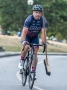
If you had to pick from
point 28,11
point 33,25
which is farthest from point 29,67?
point 28,11

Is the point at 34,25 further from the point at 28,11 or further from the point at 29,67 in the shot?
the point at 28,11

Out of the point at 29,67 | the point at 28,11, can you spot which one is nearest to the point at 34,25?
the point at 29,67

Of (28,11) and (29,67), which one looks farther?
(28,11)

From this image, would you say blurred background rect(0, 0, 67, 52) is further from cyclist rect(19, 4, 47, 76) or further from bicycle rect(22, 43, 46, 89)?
cyclist rect(19, 4, 47, 76)

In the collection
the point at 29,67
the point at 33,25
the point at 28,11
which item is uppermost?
the point at 33,25

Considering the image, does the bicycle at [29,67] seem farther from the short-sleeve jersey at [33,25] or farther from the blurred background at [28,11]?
the blurred background at [28,11]

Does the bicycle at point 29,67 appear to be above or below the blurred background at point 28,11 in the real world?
above

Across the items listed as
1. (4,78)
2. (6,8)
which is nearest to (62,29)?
(6,8)

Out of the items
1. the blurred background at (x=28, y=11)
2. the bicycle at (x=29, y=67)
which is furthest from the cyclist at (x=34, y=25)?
the blurred background at (x=28, y=11)

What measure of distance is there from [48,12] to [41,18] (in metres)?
32.0

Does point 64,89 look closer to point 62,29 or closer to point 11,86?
point 11,86

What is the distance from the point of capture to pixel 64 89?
360 inches

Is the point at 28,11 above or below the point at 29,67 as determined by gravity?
below

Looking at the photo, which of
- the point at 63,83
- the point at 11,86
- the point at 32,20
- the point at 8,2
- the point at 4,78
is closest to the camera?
the point at 32,20
